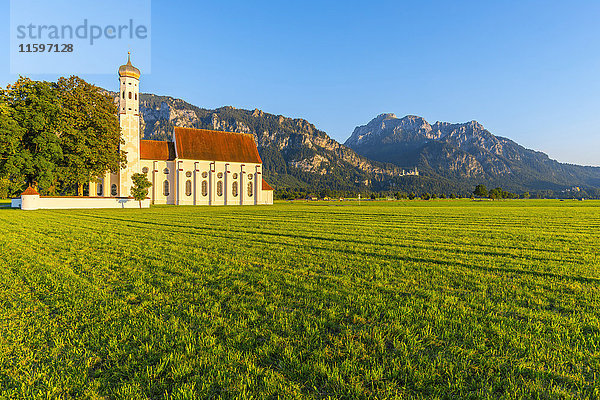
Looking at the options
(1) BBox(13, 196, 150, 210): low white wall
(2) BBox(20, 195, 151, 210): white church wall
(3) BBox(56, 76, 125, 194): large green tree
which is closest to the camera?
(2) BBox(20, 195, 151, 210): white church wall

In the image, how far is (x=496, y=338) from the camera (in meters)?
3.80

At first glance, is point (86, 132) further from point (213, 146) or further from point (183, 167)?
point (213, 146)

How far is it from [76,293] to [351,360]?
17.5 feet

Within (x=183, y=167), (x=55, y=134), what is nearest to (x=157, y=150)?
(x=183, y=167)

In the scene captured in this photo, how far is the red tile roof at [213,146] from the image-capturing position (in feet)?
195

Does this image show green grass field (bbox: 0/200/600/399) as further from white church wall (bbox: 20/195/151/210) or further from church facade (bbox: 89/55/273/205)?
church facade (bbox: 89/55/273/205)

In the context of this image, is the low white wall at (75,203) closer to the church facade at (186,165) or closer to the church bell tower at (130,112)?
the church facade at (186,165)

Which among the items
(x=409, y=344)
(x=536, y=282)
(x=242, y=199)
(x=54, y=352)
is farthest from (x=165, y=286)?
(x=242, y=199)

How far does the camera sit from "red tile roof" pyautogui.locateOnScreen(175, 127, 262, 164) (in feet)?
195

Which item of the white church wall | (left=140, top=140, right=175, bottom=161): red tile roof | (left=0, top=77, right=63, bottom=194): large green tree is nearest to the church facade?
(left=140, top=140, right=175, bottom=161): red tile roof

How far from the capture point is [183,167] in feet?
189

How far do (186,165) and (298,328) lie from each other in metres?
59.1

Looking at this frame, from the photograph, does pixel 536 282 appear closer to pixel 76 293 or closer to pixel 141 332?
pixel 141 332

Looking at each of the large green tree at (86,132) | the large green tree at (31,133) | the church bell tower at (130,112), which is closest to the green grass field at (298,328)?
the large green tree at (31,133)
